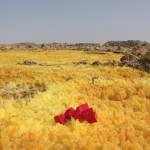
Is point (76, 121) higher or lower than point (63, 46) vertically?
lower

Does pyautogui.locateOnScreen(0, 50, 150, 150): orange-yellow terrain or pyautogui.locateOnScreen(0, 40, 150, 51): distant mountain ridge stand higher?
pyautogui.locateOnScreen(0, 40, 150, 51): distant mountain ridge

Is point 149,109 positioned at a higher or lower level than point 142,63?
lower

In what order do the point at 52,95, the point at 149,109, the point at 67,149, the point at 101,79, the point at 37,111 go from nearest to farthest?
the point at 67,149
the point at 37,111
the point at 149,109
the point at 52,95
the point at 101,79


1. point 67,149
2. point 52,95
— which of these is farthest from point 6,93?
point 67,149

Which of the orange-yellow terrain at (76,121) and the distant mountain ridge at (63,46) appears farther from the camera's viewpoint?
the distant mountain ridge at (63,46)

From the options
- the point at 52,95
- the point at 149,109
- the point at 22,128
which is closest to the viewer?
the point at 22,128

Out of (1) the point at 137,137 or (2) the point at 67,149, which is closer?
(2) the point at 67,149

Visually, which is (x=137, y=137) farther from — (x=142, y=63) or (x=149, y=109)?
(x=142, y=63)

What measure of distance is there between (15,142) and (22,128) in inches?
21.0

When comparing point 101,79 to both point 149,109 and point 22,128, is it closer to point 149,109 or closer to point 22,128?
point 149,109

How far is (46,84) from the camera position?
7.13 m

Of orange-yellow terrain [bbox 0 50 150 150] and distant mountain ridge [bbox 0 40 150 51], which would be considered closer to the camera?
orange-yellow terrain [bbox 0 50 150 150]

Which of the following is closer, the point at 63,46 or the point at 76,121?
the point at 76,121

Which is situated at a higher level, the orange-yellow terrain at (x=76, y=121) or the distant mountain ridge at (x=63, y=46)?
the distant mountain ridge at (x=63, y=46)
